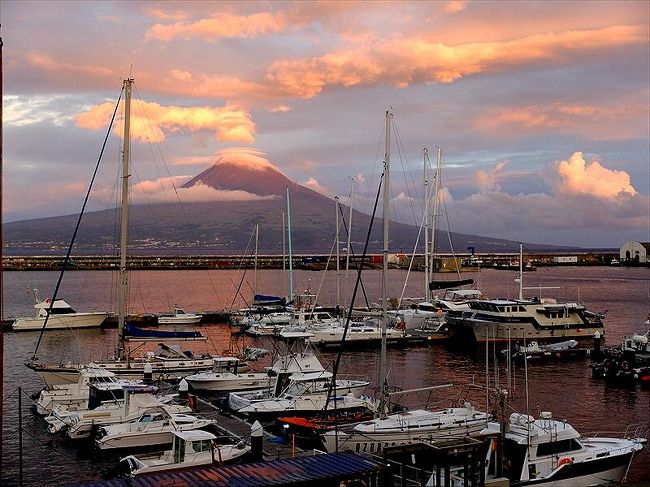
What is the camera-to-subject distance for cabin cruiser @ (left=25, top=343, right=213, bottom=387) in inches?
1251

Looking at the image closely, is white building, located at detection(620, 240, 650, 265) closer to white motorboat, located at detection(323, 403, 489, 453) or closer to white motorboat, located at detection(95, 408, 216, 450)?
white motorboat, located at detection(323, 403, 489, 453)

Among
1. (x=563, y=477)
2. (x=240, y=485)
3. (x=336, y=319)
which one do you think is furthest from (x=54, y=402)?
(x=336, y=319)

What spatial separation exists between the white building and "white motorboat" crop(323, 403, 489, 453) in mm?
183427

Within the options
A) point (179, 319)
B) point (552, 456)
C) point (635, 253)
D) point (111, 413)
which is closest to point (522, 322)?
point (179, 319)

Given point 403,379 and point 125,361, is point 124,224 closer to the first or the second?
point 125,361

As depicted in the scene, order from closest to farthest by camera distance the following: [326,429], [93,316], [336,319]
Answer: [326,429]
[336,319]
[93,316]

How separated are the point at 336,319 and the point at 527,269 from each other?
130349 millimetres

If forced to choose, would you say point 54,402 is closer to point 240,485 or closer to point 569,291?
point 240,485

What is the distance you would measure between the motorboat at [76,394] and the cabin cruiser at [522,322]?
2682 cm

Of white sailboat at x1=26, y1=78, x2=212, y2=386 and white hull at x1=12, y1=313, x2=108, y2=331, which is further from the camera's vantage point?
white hull at x1=12, y1=313, x2=108, y2=331

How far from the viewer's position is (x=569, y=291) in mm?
106562

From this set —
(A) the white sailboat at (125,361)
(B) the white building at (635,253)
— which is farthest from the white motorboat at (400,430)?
(B) the white building at (635,253)

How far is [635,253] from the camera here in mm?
191500

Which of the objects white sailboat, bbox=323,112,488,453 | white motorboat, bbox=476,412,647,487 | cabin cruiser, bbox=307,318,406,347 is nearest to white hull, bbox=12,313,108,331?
cabin cruiser, bbox=307,318,406,347
